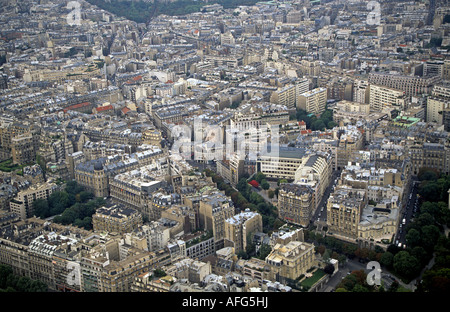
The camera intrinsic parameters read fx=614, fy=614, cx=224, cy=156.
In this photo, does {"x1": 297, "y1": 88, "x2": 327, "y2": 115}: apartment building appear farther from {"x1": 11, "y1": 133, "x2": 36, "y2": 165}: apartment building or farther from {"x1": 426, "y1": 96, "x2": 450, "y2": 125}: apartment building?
{"x1": 11, "y1": 133, "x2": 36, "y2": 165}: apartment building

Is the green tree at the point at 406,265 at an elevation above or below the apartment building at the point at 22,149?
below

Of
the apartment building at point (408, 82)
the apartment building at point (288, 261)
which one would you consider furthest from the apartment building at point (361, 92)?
the apartment building at point (288, 261)

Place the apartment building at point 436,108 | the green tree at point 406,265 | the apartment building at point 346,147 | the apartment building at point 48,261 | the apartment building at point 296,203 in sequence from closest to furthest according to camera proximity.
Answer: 1. the green tree at point 406,265
2. the apartment building at point 48,261
3. the apartment building at point 296,203
4. the apartment building at point 346,147
5. the apartment building at point 436,108

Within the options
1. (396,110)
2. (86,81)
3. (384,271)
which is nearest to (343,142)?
(396,110)

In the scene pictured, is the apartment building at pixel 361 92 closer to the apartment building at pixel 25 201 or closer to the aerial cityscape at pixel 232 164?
the aerial cityscape at pixel 232 164

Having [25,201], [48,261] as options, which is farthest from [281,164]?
[48,261]

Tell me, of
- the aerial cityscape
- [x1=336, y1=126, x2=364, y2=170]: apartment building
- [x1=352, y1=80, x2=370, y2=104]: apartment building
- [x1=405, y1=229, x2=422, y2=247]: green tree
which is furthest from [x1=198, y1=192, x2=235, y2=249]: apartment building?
[x1=352, y1=80, x2=370, y2=104]: apartment building

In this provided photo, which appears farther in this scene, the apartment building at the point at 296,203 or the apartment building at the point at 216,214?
the apartment building at the point at 296,203

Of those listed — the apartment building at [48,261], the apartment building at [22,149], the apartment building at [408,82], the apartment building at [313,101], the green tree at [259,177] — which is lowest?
the apartment building at [48,261]

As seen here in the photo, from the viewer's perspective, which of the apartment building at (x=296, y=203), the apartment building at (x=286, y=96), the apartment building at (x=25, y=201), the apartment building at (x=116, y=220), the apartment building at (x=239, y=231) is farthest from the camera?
the apartment building at (x=286, y=96)

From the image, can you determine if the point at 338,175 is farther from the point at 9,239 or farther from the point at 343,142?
the point at 9,239
